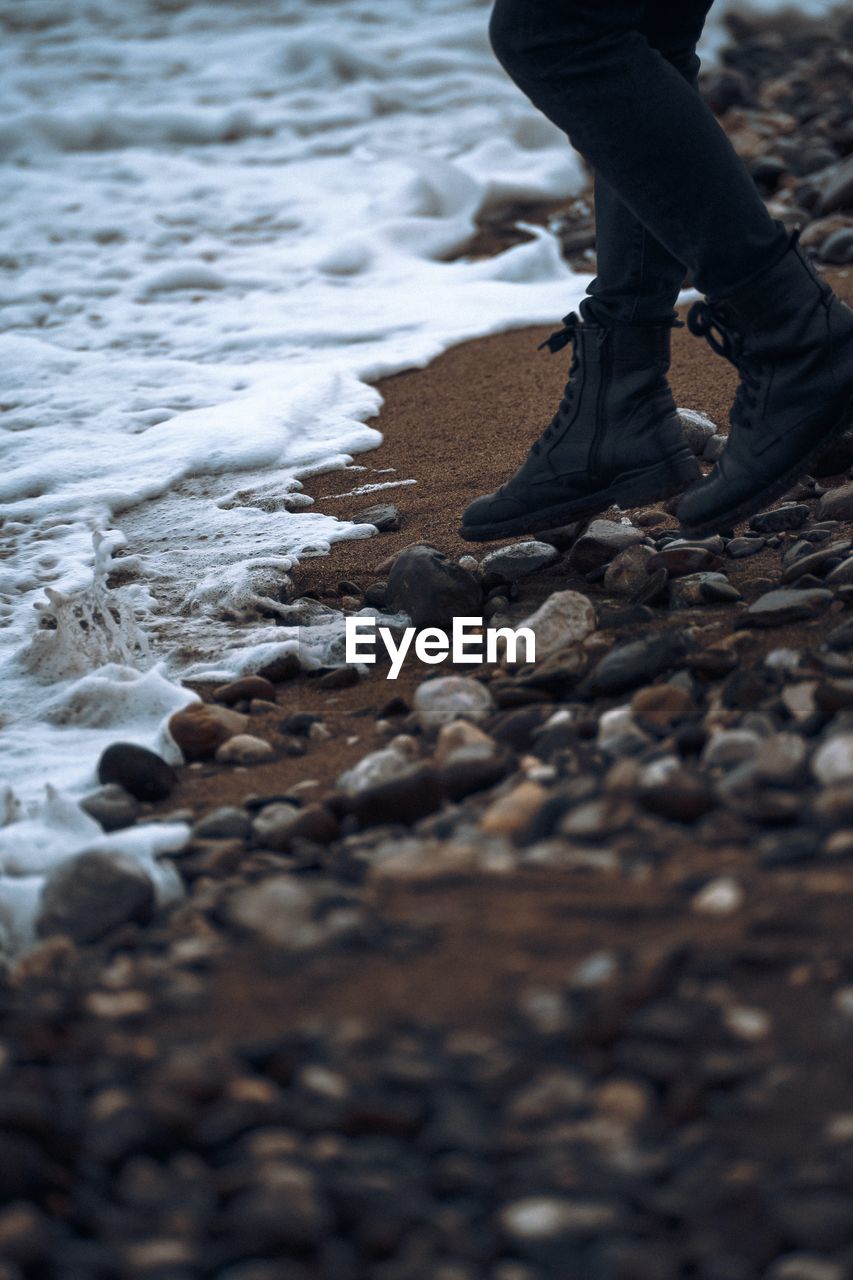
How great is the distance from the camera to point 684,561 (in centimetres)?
217

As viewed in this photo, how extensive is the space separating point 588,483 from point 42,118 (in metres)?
6.97

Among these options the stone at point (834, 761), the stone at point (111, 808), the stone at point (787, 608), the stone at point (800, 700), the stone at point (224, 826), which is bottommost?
the stone at point (111, 808)

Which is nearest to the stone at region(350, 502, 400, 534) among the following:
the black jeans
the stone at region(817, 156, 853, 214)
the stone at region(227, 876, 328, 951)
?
the black jeans

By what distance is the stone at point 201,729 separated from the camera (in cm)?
185

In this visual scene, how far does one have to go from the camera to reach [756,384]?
1.96m

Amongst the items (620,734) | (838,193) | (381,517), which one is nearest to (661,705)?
(620,734)

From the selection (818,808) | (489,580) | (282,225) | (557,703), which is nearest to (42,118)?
(282,225)

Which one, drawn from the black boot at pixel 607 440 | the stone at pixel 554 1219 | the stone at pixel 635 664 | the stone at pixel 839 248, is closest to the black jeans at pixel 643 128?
the black boot at pixel 607 440

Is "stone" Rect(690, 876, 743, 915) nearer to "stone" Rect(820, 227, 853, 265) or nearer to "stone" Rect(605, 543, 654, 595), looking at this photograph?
"stone" Rect(605, 543, 654, 595)

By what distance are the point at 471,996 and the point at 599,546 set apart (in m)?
1.40

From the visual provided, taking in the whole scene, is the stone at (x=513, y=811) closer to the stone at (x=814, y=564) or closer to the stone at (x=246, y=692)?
the stone at (x=246, y=692)

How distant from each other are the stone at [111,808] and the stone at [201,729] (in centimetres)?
17

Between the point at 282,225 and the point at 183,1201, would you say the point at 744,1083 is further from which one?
the point at 282,225

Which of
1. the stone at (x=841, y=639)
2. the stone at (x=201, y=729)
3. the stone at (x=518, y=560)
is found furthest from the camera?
the stone at (x=518, y=560)
